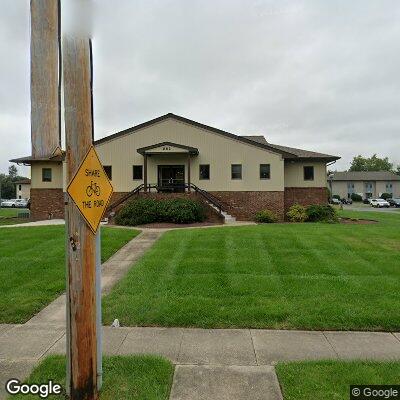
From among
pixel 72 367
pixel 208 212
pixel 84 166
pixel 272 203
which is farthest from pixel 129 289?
pixel 272 203

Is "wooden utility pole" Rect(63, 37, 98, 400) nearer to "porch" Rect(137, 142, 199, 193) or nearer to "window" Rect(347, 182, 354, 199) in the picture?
"porch" Rect(137, 142, 199, 193)

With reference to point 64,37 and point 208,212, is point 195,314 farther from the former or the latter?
point 208,212

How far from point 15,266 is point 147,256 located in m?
3.48

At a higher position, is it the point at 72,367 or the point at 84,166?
the point at 84,166

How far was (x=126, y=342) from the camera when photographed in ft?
16.1

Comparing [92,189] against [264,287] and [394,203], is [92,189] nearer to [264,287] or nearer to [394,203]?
[264,287]

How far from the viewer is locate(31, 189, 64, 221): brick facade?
89.4 feet

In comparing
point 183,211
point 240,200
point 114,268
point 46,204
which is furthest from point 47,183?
point 114,268

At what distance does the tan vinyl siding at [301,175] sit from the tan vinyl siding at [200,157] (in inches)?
95.8

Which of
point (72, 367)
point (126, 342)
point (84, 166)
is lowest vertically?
point (126, 342)

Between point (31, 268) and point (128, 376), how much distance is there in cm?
613

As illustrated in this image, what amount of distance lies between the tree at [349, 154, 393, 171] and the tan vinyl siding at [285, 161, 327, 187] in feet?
337

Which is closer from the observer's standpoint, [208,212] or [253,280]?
[253,280]

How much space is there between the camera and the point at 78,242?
3.34m
